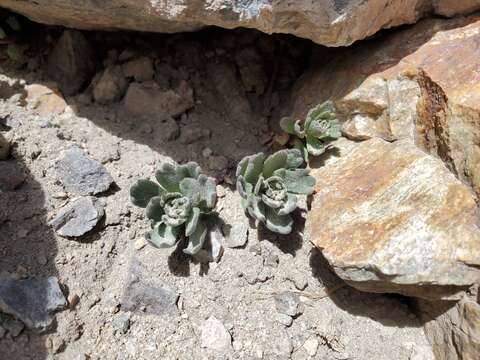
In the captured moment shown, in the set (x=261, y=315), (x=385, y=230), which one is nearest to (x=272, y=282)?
(x=261, y=315)

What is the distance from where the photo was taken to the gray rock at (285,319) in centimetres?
216

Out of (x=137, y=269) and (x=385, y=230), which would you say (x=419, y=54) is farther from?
(x=137, y=269)

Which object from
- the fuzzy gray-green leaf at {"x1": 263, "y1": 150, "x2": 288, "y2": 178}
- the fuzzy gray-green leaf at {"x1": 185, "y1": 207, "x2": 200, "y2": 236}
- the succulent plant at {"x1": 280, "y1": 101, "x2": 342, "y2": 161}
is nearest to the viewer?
the fuzzy gray-green leaf at {"x1": 185, "y1": 207, "x2": 200, "y2": 236}

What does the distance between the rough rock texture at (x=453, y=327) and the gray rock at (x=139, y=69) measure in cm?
195

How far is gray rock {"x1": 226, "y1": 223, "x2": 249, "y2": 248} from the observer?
2.38 metres

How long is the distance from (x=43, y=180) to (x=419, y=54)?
6.74 feet

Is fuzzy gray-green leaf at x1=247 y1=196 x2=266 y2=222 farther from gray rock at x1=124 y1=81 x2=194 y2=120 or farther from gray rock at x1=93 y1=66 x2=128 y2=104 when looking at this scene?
gray rock at x1=93 y1=66 x2=128 y2=104

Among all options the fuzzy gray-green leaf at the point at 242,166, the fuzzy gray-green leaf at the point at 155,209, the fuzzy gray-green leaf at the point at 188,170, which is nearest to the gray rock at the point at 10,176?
the fuzzy gray-green leaf at the point at 155,209

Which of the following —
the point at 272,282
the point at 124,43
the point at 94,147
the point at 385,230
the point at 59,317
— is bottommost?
the point at 59,317

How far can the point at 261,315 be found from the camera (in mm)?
2184

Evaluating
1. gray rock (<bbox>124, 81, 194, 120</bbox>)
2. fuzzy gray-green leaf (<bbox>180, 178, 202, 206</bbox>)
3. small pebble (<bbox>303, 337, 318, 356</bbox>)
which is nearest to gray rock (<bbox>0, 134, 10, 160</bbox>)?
gray rock (<bbox>124, 81, 194, 120</bbox>)

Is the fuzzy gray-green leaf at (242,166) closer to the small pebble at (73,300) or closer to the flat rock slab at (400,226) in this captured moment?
the flat rock slab at (400,226)

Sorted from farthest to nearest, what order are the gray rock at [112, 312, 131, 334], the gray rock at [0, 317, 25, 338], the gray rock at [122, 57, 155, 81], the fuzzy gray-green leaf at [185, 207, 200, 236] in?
the gray rock at [122, 57, 155, 81] → the fuzzy gray-green leaf at [185, 207, 200, 236] → the gray rock at [112, 312, 131, 334] → the gray rock at [0, 317, 25, 338]

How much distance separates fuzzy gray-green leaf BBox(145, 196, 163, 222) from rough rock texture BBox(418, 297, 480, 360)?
1312mm
